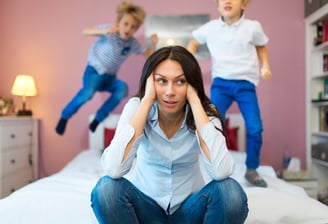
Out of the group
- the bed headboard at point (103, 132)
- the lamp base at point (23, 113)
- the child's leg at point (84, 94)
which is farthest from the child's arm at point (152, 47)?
the lamp base at point (23, 113)

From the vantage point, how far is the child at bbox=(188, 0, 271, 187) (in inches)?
74.5

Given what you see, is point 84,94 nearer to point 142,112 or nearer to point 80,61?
point 80,61

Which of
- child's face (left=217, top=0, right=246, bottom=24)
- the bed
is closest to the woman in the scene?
the bed

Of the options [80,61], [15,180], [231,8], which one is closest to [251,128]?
[231,8]

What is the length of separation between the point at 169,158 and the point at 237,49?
3.48 ft

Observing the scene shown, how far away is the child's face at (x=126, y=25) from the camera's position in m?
2.62

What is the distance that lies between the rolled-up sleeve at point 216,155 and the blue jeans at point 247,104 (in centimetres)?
81

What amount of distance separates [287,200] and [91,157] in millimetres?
1636

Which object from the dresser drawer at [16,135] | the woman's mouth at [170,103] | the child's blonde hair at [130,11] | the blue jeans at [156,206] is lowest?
the blue jeans at [156,206]

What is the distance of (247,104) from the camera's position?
193 centimetres

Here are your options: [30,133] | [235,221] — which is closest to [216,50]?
[235,221]

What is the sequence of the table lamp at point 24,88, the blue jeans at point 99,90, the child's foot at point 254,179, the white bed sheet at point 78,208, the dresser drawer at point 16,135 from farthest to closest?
1. the table lamp at point 24,88
2. the blue jeans at point 99,90
3. the dresser drawer at point 16,135
4. the child's foot at point 254,179
5. the white bed sheet at point 78,208

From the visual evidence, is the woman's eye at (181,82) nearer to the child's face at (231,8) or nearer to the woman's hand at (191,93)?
the woman's hand at (191,93)

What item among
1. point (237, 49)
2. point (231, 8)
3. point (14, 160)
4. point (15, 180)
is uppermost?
point (231, 8)
